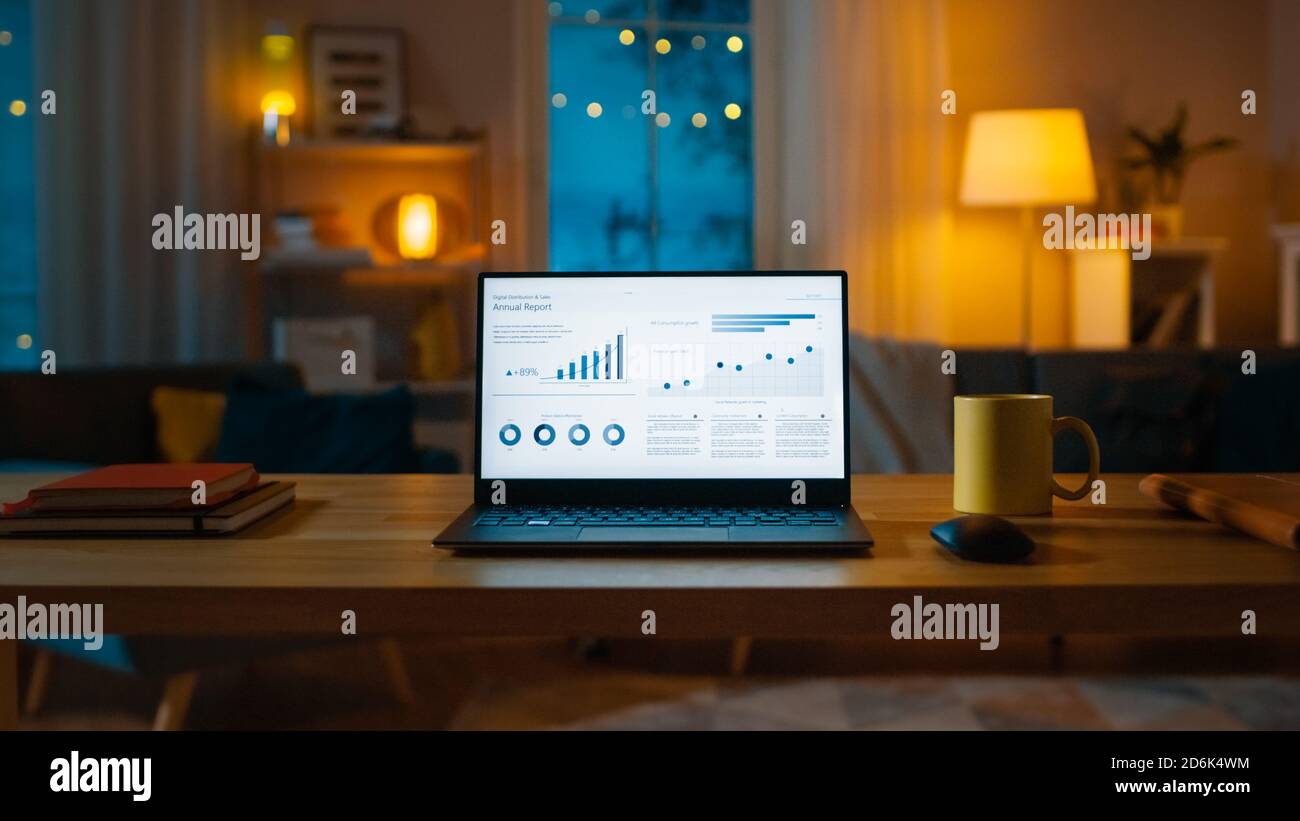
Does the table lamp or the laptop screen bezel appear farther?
the table lamp

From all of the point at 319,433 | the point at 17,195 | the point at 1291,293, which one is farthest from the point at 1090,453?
the point at 17,195

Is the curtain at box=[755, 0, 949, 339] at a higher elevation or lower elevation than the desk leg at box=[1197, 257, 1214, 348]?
higher

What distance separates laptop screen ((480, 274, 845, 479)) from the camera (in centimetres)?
112

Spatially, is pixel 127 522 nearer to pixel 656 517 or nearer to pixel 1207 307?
pixel 656 517

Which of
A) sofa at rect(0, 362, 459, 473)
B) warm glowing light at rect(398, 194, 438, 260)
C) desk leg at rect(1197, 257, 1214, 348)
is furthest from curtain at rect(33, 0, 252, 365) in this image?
desk leg at rect(1197, 257, 1214, 348)

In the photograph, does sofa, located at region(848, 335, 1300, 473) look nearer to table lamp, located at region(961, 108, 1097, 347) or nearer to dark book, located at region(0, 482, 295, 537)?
table lamp, located at region(961, 108, 1097, 347)

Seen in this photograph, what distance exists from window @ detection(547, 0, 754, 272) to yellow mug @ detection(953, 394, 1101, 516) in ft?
10.3

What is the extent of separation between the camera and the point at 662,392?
114 centimetres

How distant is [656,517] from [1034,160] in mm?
3142

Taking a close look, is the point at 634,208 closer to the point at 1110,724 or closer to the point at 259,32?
the point at 259,32

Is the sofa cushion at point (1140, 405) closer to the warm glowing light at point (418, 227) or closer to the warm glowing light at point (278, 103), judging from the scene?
the warm glowing light at point (418, 227)

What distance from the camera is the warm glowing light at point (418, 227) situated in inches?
146

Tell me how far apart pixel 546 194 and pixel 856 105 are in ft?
3.62
